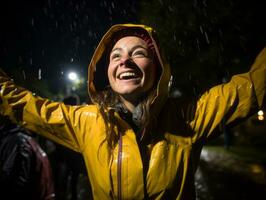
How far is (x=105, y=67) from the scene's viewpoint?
3104mm

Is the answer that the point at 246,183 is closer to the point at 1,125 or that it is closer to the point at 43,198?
the point at 43,198

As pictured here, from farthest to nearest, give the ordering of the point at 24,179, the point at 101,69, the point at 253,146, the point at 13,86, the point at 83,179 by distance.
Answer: the point at 253,146 → the point at 83,179 → the point at 24,179 → the point at 101,69 → the point at 13,86

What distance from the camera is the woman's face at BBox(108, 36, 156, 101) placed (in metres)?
2.32

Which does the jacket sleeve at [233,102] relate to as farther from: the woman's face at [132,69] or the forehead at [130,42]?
the forehead at [130,42]

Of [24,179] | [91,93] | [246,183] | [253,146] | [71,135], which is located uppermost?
[91,93]

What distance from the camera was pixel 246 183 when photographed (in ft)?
27.9

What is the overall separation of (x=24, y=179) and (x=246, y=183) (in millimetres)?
7507

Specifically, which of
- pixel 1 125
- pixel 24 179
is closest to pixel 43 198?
pixel 24 179

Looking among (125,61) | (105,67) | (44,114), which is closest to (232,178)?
(105,67)

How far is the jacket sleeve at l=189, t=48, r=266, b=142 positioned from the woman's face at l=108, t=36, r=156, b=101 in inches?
21.6

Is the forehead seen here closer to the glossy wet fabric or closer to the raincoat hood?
the raincoat hood

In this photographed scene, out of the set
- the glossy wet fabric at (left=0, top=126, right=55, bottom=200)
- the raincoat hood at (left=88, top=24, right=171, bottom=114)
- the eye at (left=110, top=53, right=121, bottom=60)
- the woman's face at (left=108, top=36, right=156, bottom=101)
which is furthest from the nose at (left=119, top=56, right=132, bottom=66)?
the glossy wet fabric at (left=0, top=126, right=55, bottom=200)

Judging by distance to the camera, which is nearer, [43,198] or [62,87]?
[43,198]

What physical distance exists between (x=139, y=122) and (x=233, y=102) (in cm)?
79
